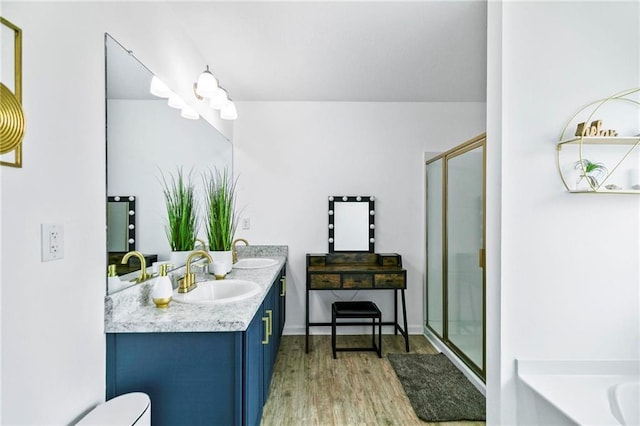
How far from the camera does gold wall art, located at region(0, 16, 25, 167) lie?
2.86 ft

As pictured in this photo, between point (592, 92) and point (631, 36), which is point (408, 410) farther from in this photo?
point (631, 36)

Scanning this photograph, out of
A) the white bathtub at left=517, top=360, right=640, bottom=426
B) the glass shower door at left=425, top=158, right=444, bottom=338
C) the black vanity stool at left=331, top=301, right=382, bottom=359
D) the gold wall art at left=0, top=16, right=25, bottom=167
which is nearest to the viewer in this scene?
the gold wall art at left=0, top=16, right=25, bottom=167

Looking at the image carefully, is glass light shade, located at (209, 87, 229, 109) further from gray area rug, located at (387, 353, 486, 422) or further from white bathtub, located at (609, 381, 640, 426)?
white bathtub, located at (609, 381, 640, 426)

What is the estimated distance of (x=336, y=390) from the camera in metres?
2.40

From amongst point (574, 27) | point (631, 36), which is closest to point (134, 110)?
point (574, 27)

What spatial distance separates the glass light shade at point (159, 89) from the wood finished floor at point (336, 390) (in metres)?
1.97

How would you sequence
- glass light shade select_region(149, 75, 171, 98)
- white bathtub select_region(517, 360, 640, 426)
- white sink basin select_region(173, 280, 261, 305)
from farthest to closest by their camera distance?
white sink basin select_region(173, 280, 261, 305) < glass light shade select_region(149, 75, 171, 98) < white bathtub select_region(517, 360, 640, 426)

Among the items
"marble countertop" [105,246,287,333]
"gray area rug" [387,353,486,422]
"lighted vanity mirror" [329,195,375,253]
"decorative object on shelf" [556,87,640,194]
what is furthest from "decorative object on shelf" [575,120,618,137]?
"lighted vanity mirror" [329,195,375,253]

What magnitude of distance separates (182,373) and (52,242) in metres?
0.69

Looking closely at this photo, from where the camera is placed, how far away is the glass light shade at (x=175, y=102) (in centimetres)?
195

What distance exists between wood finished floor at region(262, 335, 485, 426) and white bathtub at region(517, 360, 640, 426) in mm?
794

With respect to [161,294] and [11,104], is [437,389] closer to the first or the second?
[161,294]

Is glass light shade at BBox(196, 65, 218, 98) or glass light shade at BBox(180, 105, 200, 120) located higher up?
glass light shade at BBox(196, 65, 218, 98)

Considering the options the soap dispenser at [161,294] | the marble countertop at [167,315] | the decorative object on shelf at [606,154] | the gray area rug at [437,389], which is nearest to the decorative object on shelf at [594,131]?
the decorative object on shelf at [606,154]
